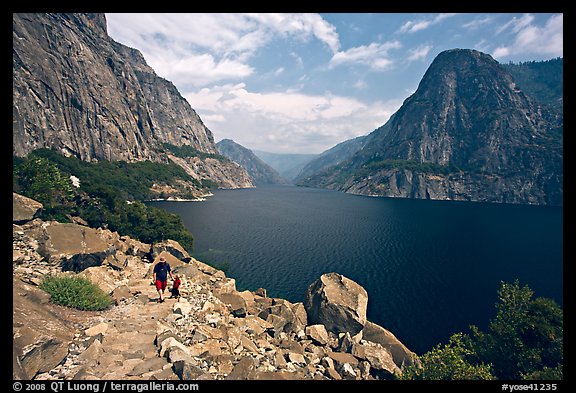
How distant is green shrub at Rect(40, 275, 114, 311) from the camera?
17062mm

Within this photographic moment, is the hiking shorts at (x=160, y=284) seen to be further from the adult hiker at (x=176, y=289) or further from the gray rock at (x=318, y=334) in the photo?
the gray rock at (x=318, y=334)

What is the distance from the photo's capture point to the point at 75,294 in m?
17.7

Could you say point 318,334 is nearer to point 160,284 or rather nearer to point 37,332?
point 160,284

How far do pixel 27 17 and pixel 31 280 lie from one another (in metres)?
191

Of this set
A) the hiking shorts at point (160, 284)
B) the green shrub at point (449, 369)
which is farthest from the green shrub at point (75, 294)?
the green shrub at point (449, 369)

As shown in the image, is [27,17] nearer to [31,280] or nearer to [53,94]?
[53,94]

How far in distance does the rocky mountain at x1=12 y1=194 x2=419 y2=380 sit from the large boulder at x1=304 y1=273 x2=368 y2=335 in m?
0.12

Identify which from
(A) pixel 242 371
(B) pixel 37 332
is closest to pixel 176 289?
(B) pixel 37 332

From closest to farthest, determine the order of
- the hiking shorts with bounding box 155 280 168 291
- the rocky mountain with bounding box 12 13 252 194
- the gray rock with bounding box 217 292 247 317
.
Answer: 1. the hiking shorts with bounding box 155 280 168 291
2. the gray rock with bounding box 217 292 247 317
3. the rocky mountain with bounding box 12 13 252 194

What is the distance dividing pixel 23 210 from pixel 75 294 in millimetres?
18854

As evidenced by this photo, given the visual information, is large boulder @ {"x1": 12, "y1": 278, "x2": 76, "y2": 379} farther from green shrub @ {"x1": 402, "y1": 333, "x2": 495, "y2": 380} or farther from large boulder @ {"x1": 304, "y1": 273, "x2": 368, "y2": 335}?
large boulder @ {"x1": 304, "y1": 273, "x2": 368, "y2": 335}

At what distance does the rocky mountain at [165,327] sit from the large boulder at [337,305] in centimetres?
12

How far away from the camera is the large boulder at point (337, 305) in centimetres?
3048

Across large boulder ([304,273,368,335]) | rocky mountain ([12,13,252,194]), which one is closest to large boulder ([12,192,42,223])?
large boulder ([304,273,368,335])
